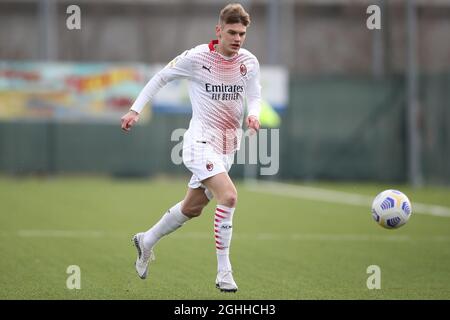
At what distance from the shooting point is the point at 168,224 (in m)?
8.26

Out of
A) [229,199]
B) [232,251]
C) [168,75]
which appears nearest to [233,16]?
[168,75]

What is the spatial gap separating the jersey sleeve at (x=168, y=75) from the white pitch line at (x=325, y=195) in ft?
26.5

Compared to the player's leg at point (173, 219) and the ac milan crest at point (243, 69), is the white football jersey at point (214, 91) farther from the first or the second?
the player's leg at point (173, 219)

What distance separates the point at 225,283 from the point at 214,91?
159 cm

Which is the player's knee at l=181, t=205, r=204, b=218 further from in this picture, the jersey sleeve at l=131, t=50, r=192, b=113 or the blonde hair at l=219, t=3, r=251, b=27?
the blonde hair at l=219, t=3, r=251, b=27

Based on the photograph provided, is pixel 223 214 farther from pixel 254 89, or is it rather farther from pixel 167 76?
pixel 167 76

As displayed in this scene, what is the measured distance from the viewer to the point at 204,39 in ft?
92.1

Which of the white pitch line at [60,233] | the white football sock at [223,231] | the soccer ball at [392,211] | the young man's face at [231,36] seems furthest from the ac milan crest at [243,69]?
the white pitch line at [60,233]

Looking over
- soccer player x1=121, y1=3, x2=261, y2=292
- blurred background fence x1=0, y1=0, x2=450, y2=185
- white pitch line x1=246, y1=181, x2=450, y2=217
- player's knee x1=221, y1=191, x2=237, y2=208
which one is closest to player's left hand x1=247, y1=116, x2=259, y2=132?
soccer player x1=121, y1=3, x2=261, y2=292

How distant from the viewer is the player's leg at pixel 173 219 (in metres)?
8.16

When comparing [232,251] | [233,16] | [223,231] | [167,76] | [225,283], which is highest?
[233,16]
